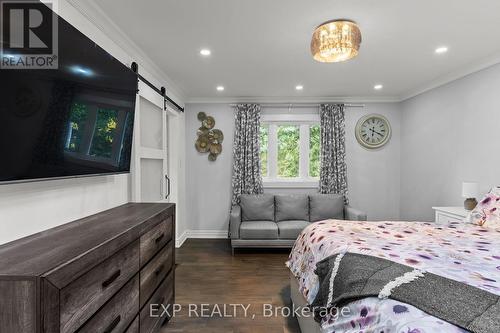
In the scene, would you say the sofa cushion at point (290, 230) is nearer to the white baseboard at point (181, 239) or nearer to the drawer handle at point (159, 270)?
the white baseboard at point (181, 239)

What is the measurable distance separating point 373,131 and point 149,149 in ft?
12.7

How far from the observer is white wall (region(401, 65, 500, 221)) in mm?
2928

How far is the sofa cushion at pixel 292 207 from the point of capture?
436cm

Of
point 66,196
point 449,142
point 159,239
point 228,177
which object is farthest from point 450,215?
point 66,196

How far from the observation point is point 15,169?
46.3 inches

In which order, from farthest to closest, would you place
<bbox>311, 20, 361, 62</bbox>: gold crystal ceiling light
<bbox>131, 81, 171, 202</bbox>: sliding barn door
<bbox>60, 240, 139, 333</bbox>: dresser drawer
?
<bbox>131, 81, 171, 202</bbox>: sliding barn door → <bbox>311, 20, 361, 62</bbox>: gold crystal ceiling light → <bbox>60, 240, 139, 333</bbox>: dresser drawer

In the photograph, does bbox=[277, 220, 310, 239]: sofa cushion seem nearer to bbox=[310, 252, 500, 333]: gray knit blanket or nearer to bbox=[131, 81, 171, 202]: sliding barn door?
bbox=[131, 81, 171, 202]: sliding barn door

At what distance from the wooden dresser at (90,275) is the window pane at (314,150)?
10.8 feet

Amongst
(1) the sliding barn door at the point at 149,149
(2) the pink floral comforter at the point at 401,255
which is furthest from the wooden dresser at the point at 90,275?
(2) the pink floral comforter at the point at 401,255

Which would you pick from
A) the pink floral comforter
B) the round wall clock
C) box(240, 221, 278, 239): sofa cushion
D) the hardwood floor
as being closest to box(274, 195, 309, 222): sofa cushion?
box(240, 221, 278, 239): sofa cushion

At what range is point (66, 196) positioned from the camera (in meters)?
1.70

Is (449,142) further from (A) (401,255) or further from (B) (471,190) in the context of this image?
(A) (401,255)

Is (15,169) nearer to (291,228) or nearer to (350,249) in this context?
(350,249)

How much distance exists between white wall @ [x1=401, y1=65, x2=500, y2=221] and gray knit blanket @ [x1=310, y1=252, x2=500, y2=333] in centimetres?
257
